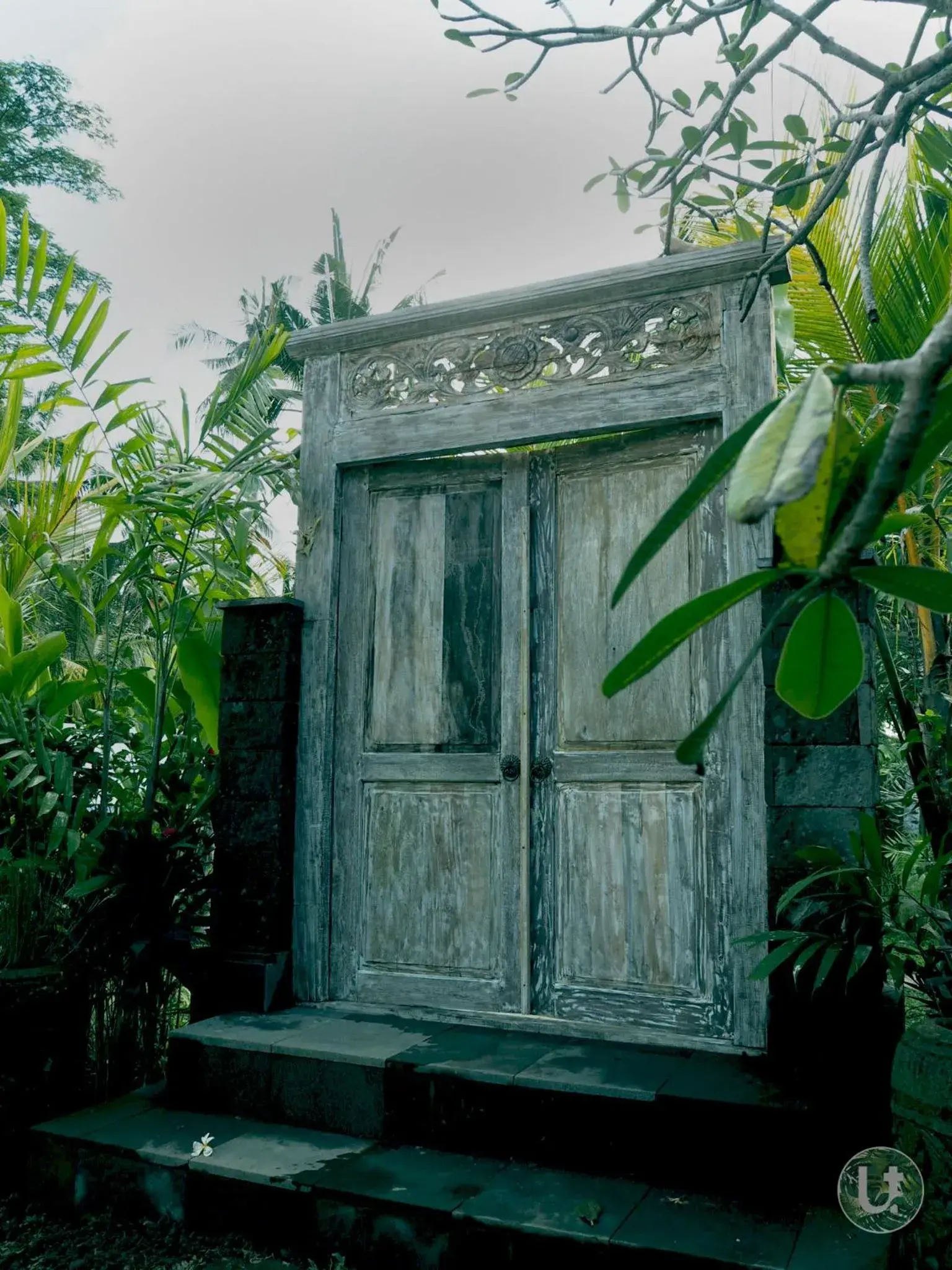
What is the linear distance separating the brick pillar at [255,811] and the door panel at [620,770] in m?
0.93

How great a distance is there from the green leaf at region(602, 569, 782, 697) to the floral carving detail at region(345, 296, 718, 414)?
2905 millimetres

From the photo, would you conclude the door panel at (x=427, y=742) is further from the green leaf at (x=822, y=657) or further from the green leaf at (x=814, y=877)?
the green leaf at (x=822, y=657)

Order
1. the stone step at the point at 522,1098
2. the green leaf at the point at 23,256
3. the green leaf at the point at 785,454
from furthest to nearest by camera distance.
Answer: the green leaf at the point at 23,256
the stone step at the point at 522,1098
the green leaf at the point at 785,454

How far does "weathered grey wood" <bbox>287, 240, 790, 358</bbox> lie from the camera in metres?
3.31

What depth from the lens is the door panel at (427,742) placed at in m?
3.55

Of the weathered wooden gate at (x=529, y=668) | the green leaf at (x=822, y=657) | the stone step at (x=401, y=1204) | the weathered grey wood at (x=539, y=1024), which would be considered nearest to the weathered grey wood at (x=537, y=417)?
the weathered wooden gate at (x=529, y=668)

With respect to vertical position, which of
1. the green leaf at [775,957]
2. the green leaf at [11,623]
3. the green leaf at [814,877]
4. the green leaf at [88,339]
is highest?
the green leaf at [88,339]

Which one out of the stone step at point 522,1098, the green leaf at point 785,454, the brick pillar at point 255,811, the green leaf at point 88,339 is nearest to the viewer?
the green leaf at point 785,454

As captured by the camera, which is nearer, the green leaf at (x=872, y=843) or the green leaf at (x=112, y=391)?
the green leaf at (x=872, y=843)

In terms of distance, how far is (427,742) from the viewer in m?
3.70

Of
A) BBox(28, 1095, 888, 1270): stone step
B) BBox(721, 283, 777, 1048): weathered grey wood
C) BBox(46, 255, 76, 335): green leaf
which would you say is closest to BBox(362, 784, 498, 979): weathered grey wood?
BBox(28, 1095, 888, 1270): stone step

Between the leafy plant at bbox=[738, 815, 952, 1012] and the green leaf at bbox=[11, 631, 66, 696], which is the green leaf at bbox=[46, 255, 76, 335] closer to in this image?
the green leaf at bbox=[11, 631, 66, 696]

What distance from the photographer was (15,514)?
4.09 m

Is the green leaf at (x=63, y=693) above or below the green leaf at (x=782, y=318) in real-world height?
below
